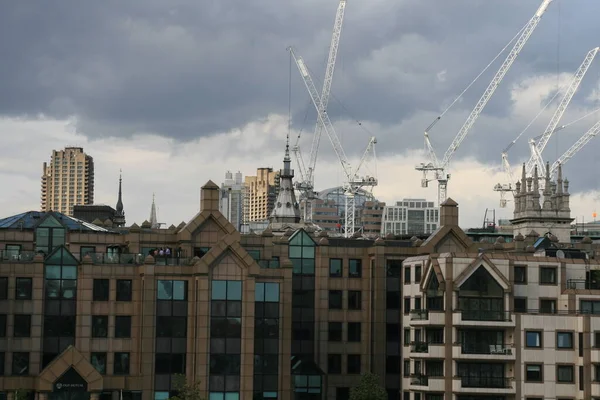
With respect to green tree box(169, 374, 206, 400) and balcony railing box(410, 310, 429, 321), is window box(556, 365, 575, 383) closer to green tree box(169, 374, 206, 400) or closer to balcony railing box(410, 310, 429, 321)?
balcony railing box(410, 310, 429, 321)

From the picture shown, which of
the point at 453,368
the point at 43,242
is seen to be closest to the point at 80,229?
the point at 43,242

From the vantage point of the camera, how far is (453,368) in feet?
407

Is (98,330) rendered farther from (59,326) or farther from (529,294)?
(529,294)

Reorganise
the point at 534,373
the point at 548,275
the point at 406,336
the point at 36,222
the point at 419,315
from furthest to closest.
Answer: the point at 36,222
the point at 406,336
the point at 419,315
the point at 548,275
the point at 534,373

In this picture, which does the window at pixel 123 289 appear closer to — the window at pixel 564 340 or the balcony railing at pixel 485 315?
the balcony railing at pixel 485 315

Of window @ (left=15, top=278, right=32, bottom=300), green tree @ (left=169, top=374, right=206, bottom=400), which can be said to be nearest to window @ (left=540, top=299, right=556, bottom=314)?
green tree @ (left=169, top=374, right=206, bottom=400)

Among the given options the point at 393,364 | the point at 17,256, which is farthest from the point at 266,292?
the point at 17,256

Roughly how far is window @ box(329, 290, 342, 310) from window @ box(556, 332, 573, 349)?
24148mm

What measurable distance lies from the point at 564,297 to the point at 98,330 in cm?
3709

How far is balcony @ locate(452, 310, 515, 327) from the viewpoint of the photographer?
406 ft

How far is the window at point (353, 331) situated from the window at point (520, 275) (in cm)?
1967

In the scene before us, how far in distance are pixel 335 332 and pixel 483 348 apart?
1989cm

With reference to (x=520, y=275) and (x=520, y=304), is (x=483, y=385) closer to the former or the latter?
(x=520, y=304)

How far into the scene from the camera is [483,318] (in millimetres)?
124438
